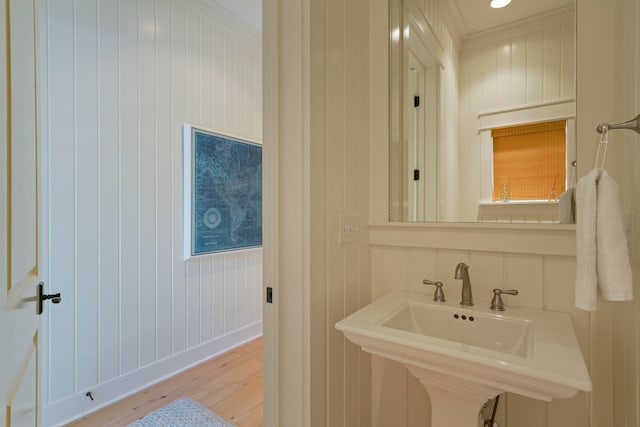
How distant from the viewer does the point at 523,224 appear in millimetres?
1107

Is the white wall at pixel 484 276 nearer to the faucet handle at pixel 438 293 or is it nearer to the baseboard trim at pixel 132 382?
the faucet handle at pixel 438 293

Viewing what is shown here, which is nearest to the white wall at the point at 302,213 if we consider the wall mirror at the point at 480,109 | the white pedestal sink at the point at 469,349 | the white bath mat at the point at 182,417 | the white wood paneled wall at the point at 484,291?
the white pedestal sink at the point at 469,349

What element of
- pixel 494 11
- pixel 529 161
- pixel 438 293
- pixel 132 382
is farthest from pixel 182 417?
pixel 494 11

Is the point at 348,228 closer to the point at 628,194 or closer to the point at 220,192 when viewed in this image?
the point at 628,194

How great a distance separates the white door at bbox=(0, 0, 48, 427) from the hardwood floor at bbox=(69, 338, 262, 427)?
119 centimetres

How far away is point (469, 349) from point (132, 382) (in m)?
2.22

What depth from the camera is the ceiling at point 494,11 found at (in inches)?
44.2

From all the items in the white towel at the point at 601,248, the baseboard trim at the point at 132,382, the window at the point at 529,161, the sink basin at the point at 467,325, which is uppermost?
the window at the point at 529,161

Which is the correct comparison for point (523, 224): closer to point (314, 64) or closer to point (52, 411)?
point (314, 64)

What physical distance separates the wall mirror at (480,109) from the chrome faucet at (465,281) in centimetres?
23

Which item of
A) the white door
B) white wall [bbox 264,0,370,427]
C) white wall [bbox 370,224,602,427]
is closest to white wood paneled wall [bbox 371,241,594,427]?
white wall [bbox 370,224,602,427]

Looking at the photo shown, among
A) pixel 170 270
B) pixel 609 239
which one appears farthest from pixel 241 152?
pixel 609 239

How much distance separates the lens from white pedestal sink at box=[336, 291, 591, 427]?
0.69m

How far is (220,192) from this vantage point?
2531 mm
